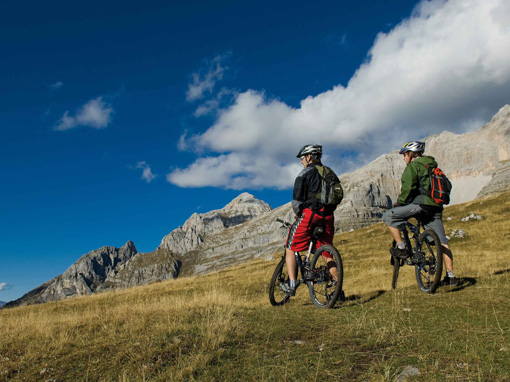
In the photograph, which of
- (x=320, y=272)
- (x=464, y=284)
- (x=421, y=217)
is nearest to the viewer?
(x=320, y=272)

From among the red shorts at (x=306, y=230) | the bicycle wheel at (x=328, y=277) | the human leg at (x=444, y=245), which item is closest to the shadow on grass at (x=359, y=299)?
the bicycle wheel at (x=328, y=277)

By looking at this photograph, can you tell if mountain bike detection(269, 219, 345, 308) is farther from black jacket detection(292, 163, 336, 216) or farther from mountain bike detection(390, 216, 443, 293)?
mountain bike detection(390, 216, 443, 293)

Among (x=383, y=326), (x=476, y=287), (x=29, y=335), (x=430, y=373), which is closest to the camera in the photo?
(x=430, y=373)

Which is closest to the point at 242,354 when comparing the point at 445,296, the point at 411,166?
the point at 445,296

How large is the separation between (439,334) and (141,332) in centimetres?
498

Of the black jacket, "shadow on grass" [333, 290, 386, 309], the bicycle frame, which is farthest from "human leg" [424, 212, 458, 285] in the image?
the black jacket

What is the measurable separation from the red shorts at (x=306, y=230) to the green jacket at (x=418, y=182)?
2.34 meters

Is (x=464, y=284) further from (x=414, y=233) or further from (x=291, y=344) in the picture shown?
(x=291, y=344)

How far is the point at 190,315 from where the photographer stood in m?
7.22

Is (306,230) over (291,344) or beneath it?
over

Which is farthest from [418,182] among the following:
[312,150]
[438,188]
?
[312,150]

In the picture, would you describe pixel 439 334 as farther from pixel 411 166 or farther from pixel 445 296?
pixel 411 166

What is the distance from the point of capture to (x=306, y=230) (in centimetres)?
738

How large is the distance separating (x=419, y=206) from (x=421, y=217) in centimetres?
44
